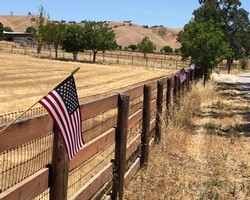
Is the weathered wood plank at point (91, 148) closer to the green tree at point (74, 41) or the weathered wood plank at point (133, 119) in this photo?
the weathered wood plank at point (133, 119)

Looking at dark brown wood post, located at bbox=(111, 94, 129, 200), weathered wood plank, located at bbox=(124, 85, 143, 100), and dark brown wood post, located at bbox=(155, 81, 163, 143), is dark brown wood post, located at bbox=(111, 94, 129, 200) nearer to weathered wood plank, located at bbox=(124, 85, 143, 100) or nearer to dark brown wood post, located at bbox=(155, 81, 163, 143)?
weathered wood plank, located at bbox=(124, 85, 143, 100)

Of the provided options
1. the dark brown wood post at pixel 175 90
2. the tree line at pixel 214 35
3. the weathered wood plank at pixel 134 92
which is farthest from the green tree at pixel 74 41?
the weathered wood plank at pixel 134 92

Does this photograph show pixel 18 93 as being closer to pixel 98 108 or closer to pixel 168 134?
pixel 168 134

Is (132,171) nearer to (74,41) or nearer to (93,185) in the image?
(93,185)

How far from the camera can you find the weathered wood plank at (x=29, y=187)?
3318 mm

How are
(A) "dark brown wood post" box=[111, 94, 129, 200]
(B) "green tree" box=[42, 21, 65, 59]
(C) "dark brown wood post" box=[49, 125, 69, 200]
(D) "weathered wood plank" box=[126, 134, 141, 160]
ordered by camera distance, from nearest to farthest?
(C) "dark brown wood post" box=[49, 125, 69, 200]
(A) "dark brown wood post" box=[111, 94, 129, 200]
(D) "weathered wood plank" box=[126, 134, 141, 160]
(B) "green tree" box=[42, 21, 65, 59]

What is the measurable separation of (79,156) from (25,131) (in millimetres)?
1461

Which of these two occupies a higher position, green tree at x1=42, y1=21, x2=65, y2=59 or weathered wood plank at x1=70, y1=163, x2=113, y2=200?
green tree at x1=42, y1=21, x2=65, y2=59

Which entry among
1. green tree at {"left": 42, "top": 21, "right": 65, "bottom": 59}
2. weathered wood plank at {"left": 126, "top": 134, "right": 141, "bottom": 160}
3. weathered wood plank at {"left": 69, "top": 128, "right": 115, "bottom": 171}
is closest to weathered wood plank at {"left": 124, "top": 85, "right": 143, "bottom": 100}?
weathered wood plank at {"left": 126, "top": 134, "right": 141, "bottom": 160}

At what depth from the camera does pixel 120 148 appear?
6.41 metres

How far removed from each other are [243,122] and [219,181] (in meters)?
8.30

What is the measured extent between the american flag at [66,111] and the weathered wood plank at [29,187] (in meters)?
0.28

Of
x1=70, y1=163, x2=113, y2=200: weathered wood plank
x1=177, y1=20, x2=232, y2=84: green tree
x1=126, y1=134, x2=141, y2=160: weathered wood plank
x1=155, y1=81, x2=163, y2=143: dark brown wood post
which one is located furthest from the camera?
x1=177, y1=20, x2=232, y2=84: green tree

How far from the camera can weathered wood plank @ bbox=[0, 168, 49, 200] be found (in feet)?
10.9
